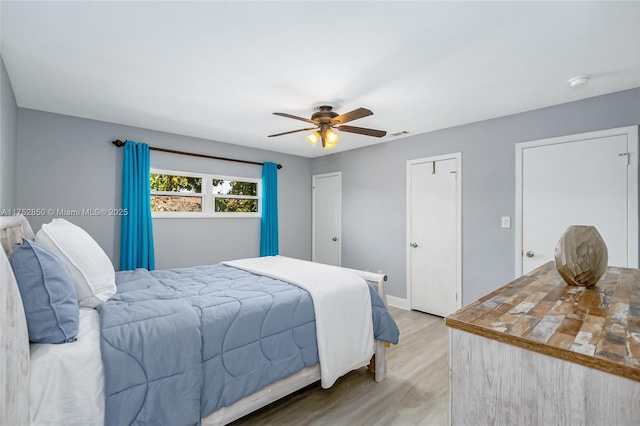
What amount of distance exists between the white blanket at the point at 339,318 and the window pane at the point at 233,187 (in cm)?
255

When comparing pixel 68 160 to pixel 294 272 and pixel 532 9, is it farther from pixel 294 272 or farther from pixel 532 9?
pixel 532 9

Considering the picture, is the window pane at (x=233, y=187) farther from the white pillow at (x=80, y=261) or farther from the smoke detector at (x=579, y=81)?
the smoke detector at (x=579, y=81)

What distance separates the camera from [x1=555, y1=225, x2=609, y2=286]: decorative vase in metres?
1.27

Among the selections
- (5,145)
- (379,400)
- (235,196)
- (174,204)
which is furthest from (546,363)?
(235,196)

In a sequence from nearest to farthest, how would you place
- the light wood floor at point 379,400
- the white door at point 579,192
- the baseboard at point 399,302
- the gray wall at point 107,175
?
1. the light wood floor at point 379,400
2. the white door at point 579,192
3. the gray wall at point 107,175
4. the baseboard at point 399,302

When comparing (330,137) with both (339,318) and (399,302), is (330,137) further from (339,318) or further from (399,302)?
(399,302)

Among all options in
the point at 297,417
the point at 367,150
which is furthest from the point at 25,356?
the point at 367,150

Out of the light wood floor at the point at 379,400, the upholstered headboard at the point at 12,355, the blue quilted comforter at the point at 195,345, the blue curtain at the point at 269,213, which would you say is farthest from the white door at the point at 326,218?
the upholstered headboard at the point at 12,355

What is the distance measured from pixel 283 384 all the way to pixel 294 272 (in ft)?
2.87

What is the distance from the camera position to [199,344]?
1598 millimetres

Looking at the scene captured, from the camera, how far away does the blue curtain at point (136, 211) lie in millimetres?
3691

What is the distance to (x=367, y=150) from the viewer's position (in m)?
4.86

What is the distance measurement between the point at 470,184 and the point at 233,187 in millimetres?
3414

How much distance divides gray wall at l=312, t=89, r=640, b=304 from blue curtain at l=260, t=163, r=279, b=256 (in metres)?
1.08
